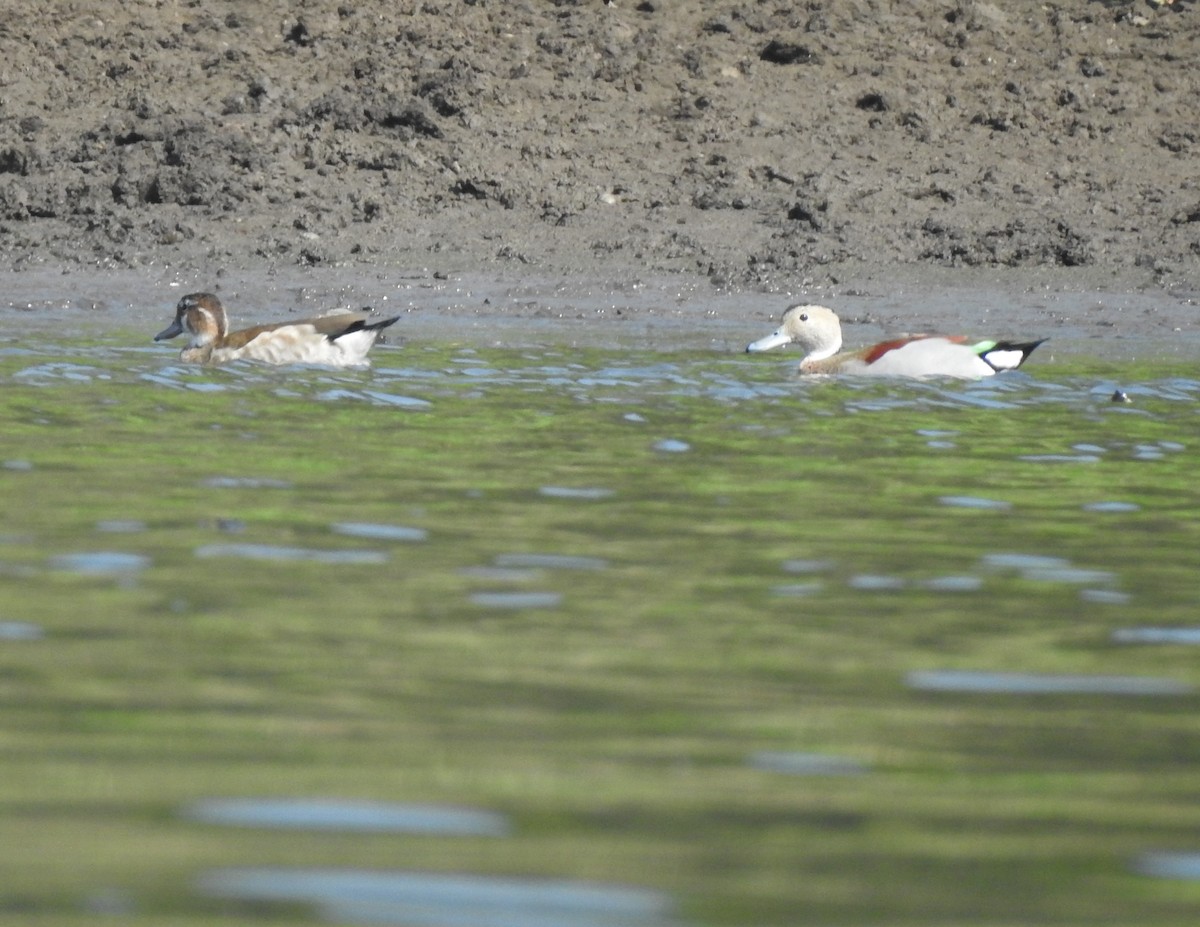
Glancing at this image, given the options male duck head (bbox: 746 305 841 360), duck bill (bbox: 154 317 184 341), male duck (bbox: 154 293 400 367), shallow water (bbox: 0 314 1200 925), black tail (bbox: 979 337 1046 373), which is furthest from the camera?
male duck head (bbox: 746 305 841 360)

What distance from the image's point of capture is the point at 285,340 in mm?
12234

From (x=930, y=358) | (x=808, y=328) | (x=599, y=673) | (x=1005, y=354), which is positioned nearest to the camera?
(x=599, y=673)

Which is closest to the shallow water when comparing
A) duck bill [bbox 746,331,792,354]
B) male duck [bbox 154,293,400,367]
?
male duck [bbox 154,293,400,367]

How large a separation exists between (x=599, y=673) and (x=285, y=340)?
27.7 ft

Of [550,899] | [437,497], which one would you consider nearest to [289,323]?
[437,497]

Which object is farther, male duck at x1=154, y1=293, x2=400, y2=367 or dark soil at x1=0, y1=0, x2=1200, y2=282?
dark soil at x1=0, y1=0, x2=1200, y2=282

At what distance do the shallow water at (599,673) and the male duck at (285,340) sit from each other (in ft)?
12.1

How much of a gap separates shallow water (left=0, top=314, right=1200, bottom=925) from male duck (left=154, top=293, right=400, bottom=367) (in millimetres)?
3699

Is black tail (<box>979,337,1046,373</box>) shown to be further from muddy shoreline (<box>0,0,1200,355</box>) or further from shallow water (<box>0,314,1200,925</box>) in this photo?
shallow water (<box>0,314,1200,925</box>)

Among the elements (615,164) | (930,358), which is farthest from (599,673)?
(615,164)

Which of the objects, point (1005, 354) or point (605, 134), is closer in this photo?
point (1005, 354)

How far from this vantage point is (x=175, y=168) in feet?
63.4

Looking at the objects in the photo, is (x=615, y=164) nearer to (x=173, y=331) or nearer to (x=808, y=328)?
(x=808, y=328)

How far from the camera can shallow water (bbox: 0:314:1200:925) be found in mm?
2844
